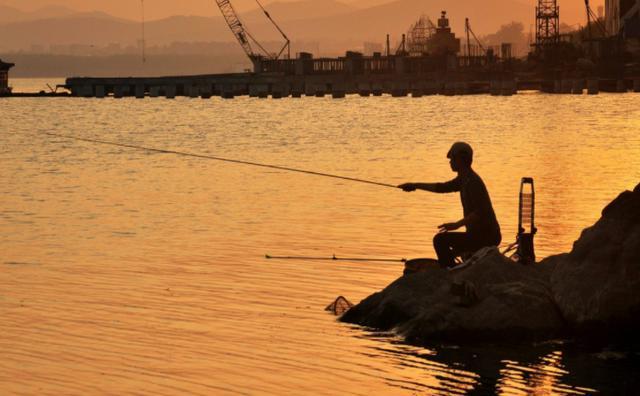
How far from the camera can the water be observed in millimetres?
17703

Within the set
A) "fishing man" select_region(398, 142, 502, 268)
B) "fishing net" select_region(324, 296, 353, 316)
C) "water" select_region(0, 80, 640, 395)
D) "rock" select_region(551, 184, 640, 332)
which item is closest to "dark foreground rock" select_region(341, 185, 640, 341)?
"rock" select_region(551, 184, 640, 332)

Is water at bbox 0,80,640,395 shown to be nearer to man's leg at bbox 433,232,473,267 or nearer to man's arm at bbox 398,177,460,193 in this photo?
man's leg at bbox 433,232,473,267

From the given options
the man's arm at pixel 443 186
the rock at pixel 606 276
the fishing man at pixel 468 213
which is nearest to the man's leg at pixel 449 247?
the fishing man at pixel 468 213

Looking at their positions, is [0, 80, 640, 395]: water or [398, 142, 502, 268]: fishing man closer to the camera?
[0, 80, 640, 395]: water

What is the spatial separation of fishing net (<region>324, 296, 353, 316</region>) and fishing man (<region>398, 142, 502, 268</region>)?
198 centimetres

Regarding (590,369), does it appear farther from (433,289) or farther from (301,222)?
(301,222)

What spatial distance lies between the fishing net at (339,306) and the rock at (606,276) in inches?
146

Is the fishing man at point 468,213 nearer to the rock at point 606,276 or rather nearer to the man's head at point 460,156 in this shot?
the man's head at point 460,156

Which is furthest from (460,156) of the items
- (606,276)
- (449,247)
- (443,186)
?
(606,276)

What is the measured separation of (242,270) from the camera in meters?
27.3

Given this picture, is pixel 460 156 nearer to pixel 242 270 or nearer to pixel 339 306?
pixel 339 306

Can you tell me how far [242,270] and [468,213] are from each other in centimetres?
784

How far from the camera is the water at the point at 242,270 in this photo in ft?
58.1

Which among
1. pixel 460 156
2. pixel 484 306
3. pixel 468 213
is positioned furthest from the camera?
pixel 468 213
